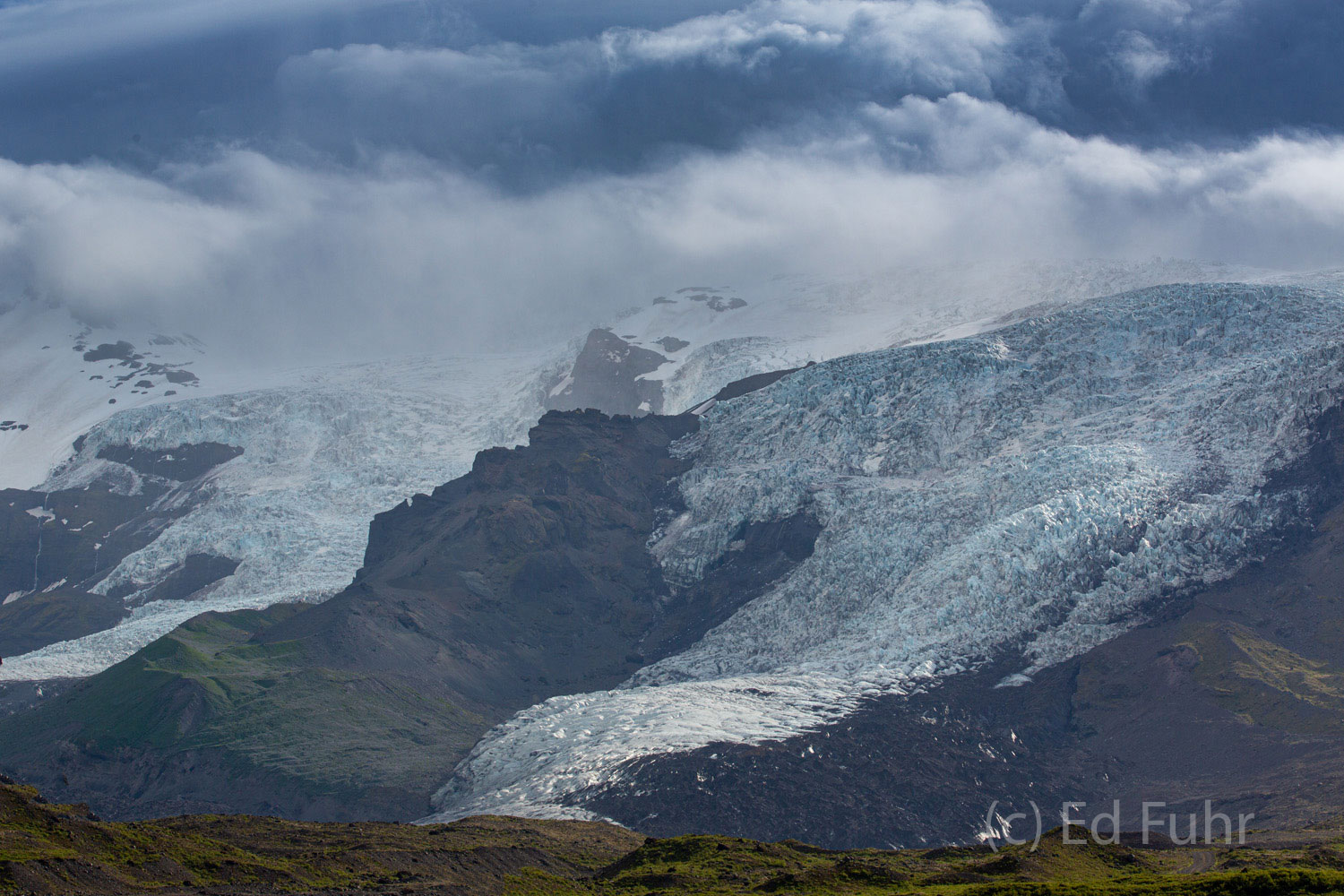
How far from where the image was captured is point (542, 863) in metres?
127

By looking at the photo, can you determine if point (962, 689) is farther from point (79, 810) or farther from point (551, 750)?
point (79, 810)

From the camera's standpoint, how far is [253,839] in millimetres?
118562

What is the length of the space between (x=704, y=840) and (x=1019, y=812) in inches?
2313

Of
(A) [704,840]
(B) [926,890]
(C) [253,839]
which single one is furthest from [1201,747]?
(C) [253,839]
